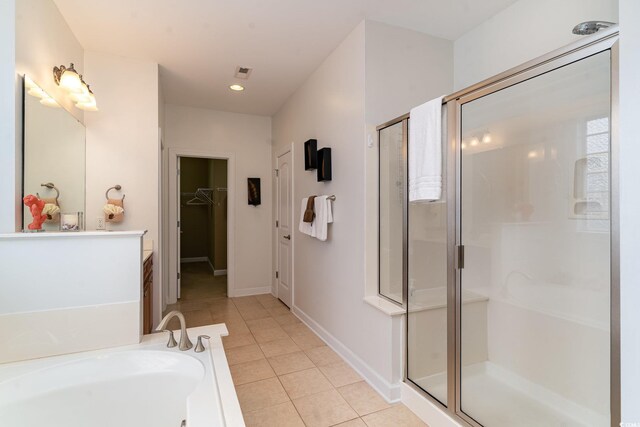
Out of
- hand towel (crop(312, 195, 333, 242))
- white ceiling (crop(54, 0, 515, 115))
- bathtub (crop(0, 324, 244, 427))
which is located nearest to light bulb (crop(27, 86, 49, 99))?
white ceiling (crop(54, 0, 515, 115))

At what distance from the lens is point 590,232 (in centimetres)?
159

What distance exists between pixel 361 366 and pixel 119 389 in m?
1.64

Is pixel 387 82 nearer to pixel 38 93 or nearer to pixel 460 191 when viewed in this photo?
pixel 460 191

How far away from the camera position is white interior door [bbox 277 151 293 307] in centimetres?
412

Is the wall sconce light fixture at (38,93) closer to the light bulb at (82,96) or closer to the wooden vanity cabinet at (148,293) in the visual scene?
the light bulb at (82,96)

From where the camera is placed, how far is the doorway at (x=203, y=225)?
5.87 m

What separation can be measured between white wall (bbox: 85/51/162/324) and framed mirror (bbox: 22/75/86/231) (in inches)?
6.7

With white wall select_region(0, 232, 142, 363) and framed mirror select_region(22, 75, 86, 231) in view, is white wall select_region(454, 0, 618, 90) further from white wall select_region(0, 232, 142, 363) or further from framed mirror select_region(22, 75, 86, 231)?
framed mirror select_region(22, 75, 86, 231)

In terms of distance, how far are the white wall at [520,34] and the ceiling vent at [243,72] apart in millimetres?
2022

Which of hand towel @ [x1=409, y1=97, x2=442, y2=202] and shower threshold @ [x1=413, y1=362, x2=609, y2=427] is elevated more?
hand towel @ [x1=409, y1=97, x2=442, y2=202]

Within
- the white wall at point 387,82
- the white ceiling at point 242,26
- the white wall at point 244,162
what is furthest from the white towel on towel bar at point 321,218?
the white wall at point 244,162

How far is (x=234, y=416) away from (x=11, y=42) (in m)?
2.26

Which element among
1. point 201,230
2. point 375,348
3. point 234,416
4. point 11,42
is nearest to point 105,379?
point 234,416

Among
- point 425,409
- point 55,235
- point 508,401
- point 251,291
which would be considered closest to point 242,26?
point 55,235
